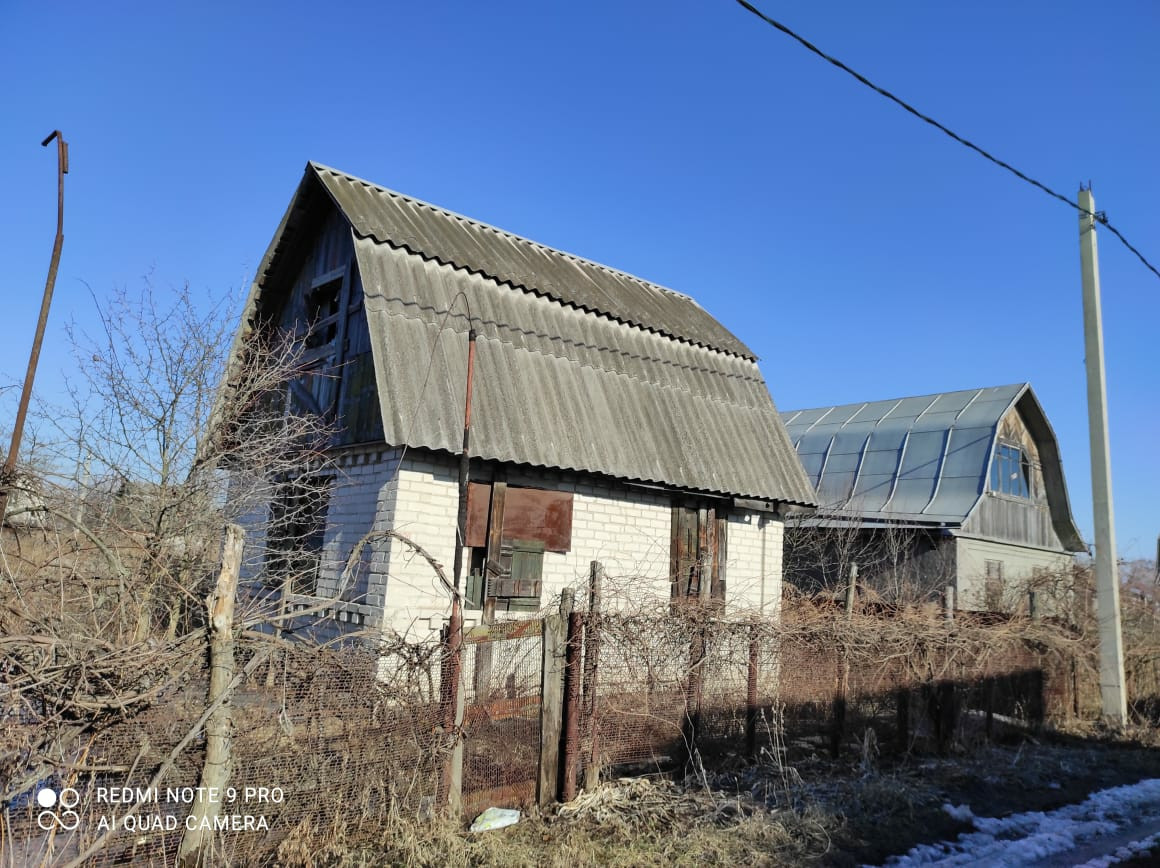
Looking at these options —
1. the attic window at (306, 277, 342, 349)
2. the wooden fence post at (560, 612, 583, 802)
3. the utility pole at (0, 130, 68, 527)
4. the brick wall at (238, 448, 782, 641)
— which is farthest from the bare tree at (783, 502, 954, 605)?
the utility pole at (0, 130, 68, 527)

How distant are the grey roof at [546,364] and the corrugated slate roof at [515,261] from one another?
1.5 inches

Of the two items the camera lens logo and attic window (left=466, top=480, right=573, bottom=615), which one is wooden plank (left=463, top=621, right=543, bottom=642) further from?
attic window (left=466, top=480, right=573, bottom=615)

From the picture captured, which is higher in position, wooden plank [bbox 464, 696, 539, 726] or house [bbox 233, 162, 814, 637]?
house [bbox 233, 162, 814, 637]

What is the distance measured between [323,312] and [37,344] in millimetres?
6919

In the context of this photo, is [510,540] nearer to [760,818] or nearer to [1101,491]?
[760,818]

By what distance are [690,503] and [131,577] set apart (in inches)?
343

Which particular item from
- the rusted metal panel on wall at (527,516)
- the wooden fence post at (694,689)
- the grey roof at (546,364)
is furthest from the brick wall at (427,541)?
the grey roof at (546,364)

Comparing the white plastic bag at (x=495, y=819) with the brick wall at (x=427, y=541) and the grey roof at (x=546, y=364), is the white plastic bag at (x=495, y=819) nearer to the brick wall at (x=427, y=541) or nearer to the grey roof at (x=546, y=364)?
the brick wall at (x=427, y=541)

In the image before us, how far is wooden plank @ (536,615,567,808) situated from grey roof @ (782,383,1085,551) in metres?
17.3

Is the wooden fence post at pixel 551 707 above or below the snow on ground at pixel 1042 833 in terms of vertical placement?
above

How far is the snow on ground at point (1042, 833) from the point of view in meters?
6.44

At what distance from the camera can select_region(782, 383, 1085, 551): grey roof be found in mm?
22125

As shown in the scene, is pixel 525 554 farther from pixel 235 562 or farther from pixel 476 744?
pixel 235 562

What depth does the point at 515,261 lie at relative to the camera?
1380cm
